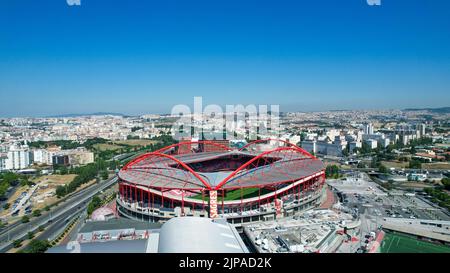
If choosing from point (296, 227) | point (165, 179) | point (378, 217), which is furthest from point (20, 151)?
point (378, 217)

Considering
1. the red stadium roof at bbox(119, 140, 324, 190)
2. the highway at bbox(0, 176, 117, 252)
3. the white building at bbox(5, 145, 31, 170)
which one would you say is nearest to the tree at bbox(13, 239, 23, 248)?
the highway at bbox(0, 176, 117, 252)

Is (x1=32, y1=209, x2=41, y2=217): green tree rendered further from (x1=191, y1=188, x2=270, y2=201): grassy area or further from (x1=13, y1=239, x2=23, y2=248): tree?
(x1=191, y1=188, x2=270, y2=201): grassy area

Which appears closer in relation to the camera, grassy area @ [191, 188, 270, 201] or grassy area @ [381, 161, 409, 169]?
grassy area @ [191, 188, 270, 201]

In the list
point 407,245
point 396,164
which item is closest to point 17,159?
point 407,245

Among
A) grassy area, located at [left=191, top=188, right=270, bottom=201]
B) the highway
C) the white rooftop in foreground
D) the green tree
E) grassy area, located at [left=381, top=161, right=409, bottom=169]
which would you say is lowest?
the highway

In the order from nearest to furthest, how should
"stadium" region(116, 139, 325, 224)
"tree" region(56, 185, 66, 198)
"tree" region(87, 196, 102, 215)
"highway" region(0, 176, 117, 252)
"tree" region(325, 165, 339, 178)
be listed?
"stadium" region(116, 139, 325, 224) < "highway" region(0, 176, 117, 252) < "tree" region(87, 196, 102, 215) < "tree" region(56, 185, 66, 198) < "tree" region(325, 165, 339, 178)

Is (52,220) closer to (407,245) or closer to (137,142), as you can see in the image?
(407,245)
